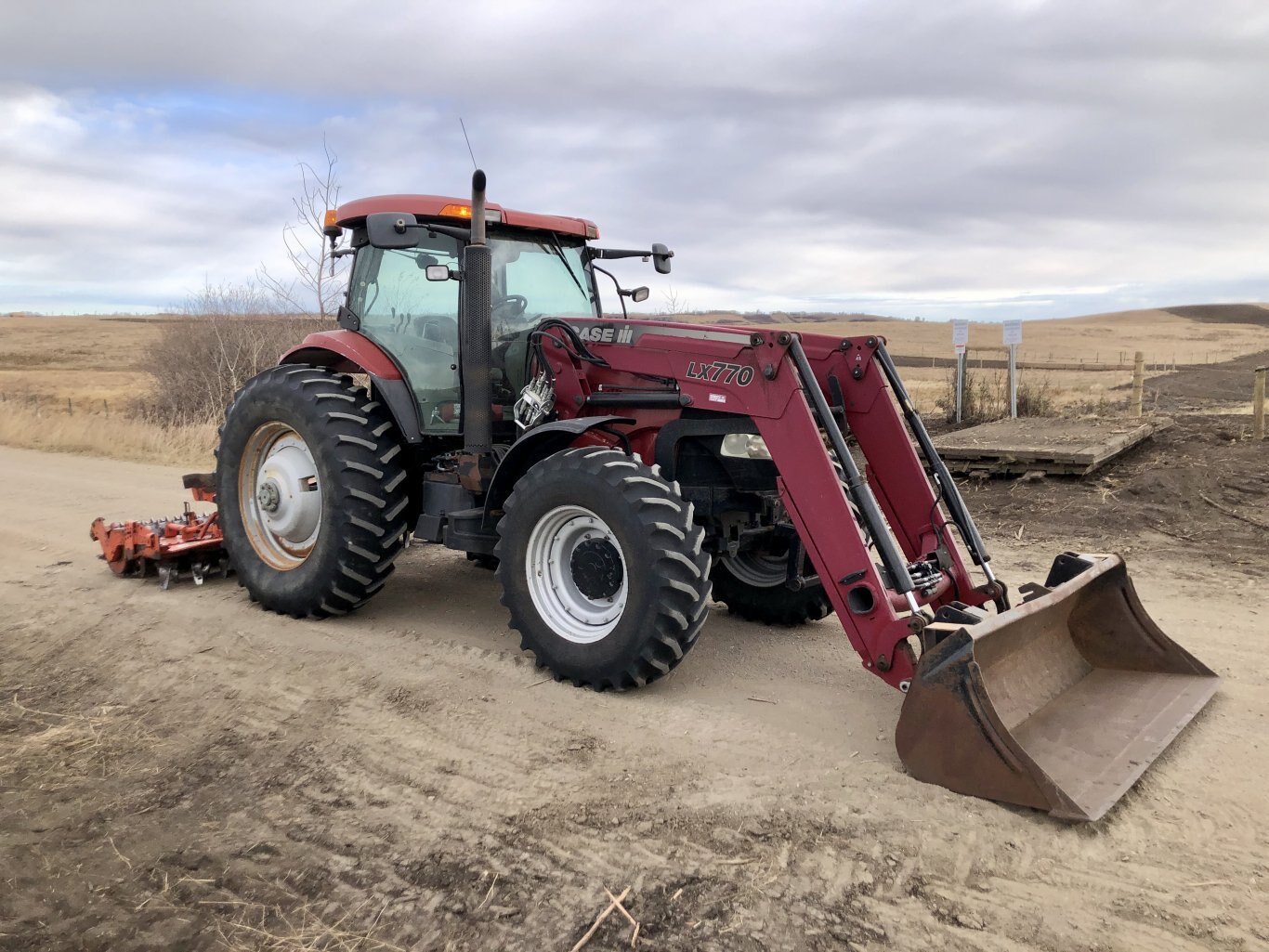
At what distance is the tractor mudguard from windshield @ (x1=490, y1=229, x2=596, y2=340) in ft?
2.79

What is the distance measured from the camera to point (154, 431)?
14.9m

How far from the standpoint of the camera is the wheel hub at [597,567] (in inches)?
185

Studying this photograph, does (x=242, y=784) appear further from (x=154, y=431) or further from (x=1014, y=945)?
(x=154, y=431)

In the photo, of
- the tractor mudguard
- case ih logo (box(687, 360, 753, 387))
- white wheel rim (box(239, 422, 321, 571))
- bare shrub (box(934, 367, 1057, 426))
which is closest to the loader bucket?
case ih logo (box(687, 360, 753, 387))

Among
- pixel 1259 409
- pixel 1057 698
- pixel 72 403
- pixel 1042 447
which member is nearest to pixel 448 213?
pixel 1057 698

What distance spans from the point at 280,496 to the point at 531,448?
1865 millimetres

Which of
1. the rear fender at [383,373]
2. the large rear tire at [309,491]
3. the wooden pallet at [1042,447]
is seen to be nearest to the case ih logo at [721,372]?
the rear fender at [383,373]

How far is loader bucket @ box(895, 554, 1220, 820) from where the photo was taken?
3.50 m

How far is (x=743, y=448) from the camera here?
17.1ft

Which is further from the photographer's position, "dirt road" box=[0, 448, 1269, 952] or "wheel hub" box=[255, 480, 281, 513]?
"wheel hub" box=[255, 480, 281, 513]

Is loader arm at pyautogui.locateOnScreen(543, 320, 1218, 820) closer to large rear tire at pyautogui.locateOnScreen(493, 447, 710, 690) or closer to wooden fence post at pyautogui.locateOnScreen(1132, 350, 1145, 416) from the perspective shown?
large rear tire at pyautogui.locateOnScreen(493, 447, 710, 690)

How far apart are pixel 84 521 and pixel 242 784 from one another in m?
6.35

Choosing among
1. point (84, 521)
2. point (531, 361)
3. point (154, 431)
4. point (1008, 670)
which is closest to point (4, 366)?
point (154, 431)

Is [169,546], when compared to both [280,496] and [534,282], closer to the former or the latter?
[280,496]
